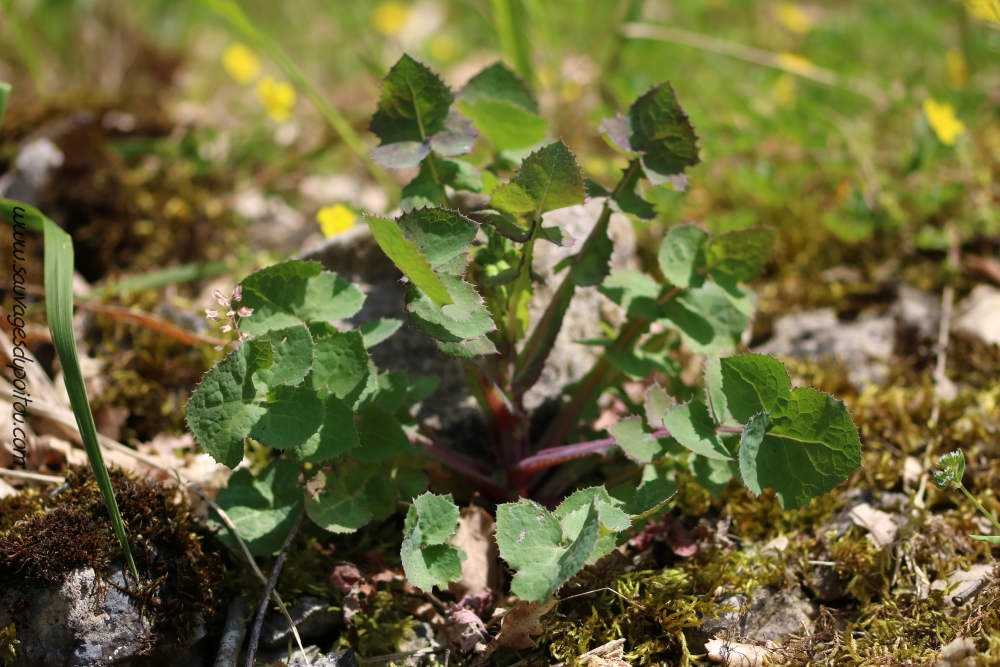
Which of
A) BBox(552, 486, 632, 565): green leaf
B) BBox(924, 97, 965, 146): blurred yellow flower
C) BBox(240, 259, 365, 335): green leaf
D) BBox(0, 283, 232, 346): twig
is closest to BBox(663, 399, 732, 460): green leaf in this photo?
BBox(552, 486, 632, 565): green leaf

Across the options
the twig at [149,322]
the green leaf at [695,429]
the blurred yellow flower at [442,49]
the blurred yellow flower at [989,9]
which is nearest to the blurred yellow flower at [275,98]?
the blurred yellow flower at [442,49]

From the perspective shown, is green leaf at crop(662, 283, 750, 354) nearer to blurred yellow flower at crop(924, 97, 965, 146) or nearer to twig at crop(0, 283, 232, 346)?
twig at crop(0, 283, 232, 346)

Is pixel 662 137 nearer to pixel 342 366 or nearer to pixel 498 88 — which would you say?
pixel 498 88

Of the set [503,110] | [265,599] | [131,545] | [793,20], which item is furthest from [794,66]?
[131,545]

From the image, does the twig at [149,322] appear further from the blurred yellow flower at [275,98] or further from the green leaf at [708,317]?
the blurred yellow flower at [275,98]

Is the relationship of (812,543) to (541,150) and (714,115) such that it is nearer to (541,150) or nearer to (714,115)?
(541,150)
